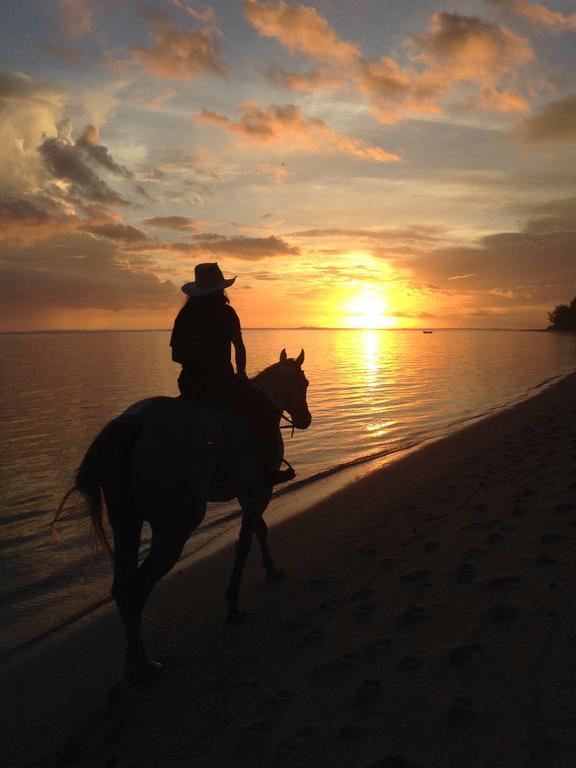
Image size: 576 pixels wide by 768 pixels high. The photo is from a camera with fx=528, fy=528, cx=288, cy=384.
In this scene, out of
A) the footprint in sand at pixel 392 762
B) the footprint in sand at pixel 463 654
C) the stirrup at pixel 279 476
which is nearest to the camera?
the footprint in sand at pixel 392 762

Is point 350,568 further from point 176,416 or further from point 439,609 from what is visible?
point 176,416

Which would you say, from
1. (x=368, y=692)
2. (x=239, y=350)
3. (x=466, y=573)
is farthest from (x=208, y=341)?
(x=466, y=573)

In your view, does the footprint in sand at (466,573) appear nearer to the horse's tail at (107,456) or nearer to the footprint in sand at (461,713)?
the footprint in sand at (461,713)

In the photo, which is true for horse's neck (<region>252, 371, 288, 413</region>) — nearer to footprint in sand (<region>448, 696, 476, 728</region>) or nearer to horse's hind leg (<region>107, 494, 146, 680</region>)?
horse's hind leg (<region>107, 494, 146, 680</region>)

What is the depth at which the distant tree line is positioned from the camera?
15207cm

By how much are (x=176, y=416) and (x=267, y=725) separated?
239 centimetres

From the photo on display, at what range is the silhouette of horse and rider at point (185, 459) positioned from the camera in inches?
171

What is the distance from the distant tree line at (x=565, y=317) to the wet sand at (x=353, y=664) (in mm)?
165510

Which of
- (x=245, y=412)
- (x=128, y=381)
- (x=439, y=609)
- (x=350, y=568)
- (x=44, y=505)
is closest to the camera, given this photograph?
(x=439, y=609)

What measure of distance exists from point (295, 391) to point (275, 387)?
1.09 ft

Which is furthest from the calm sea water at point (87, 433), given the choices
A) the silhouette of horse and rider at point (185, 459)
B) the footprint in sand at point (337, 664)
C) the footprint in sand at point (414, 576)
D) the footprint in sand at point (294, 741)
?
the footprint in sand at point (414, 576)

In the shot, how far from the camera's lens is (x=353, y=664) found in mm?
4035

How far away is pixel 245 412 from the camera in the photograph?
5.29 metres

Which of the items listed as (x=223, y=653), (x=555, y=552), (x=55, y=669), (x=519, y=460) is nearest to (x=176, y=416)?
(x=223, y=653)
